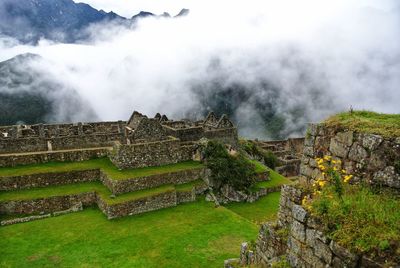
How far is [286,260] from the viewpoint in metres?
7.23

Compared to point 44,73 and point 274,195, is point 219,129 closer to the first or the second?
point 274,195

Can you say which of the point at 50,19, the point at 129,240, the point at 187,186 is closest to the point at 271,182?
the point at 187,186

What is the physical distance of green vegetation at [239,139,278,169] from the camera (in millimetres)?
33281

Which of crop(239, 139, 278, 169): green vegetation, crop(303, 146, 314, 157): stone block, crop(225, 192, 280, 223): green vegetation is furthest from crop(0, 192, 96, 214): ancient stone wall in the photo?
crop(239, 139, 278, 169): green vegetation

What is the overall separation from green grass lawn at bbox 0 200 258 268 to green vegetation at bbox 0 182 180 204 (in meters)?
1.00

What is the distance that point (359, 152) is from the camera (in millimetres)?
6852

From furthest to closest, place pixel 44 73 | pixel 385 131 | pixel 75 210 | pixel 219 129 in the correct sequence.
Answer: pixel 44 73, pixel 219 129, pixel 75 210, pixel 385 131

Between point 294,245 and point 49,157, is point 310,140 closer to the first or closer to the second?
point 294,245

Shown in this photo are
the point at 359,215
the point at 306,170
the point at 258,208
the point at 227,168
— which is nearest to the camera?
the point at 359,215

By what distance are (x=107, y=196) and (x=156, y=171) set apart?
3397 millimetres

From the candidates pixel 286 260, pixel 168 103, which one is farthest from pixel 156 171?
pixel 168 103

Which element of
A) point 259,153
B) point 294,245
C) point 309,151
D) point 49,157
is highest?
point 309,151

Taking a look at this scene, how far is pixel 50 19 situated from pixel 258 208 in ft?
581

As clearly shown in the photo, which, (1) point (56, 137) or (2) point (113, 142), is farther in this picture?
(1) point (56, 137)
